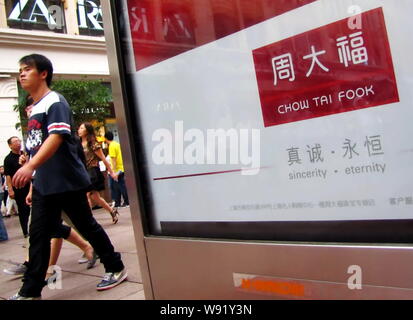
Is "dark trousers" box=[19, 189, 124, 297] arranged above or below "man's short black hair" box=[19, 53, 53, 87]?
below

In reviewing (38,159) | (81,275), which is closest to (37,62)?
(38,159)

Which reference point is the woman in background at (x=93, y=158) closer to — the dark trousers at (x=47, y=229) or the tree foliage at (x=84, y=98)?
the dark trousers at (x=47, y=229)

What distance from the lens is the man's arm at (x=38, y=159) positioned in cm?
309

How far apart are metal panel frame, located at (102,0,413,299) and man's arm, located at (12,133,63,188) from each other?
123cm

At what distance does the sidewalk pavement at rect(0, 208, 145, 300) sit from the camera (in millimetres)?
3871

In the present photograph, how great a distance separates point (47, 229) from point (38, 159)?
598 millimetres

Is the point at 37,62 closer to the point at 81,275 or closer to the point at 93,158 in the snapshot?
the point at 81,275

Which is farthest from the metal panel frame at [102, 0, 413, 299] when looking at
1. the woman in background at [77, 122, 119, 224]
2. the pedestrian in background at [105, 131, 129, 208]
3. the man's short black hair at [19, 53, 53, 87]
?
the pedestrian in background at [105, 131, 129, 208]

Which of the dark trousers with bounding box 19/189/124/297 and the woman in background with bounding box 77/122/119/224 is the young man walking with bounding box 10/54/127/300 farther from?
the woman in background with bounding box 77/122/119/224

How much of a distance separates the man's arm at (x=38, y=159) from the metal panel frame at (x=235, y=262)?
123 cm

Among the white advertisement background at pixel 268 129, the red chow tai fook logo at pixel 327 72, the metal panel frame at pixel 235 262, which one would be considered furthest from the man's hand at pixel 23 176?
the red chow tai fook logo at pixel 327 72

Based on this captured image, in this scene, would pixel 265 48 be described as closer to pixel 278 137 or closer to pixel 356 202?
pixel 278 137
